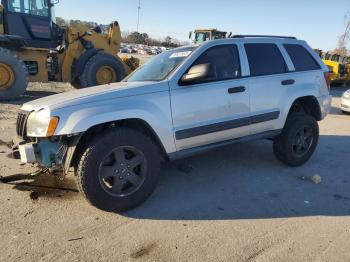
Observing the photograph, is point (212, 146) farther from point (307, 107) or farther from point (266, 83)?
point (307, 107)

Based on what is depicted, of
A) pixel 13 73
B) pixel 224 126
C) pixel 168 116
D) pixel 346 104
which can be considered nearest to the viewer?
pixel 168 116

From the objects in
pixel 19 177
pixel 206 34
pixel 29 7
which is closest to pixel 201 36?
pixel 206 34

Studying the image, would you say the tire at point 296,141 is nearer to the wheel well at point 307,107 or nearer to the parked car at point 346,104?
the wheel well at point 307,107

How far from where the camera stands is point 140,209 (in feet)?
13.6

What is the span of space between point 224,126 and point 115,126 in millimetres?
1427

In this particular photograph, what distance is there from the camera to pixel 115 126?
405 centimetres

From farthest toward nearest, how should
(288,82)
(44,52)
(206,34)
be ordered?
(206,34) < (44,52) < (288,82)

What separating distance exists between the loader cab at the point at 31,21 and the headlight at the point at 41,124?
349 inches

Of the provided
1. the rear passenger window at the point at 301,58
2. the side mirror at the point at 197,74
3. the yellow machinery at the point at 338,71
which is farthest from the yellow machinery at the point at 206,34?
the side mirror at the point at 197,74

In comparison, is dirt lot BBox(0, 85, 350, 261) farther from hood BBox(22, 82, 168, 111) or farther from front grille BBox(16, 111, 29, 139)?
hood BBox(22, 82, 168, 111)

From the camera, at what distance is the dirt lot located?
332cm

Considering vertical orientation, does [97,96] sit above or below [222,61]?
below

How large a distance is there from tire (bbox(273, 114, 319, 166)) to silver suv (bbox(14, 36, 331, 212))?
0.02 meters

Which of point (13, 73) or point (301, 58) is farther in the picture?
point (13, 73)
